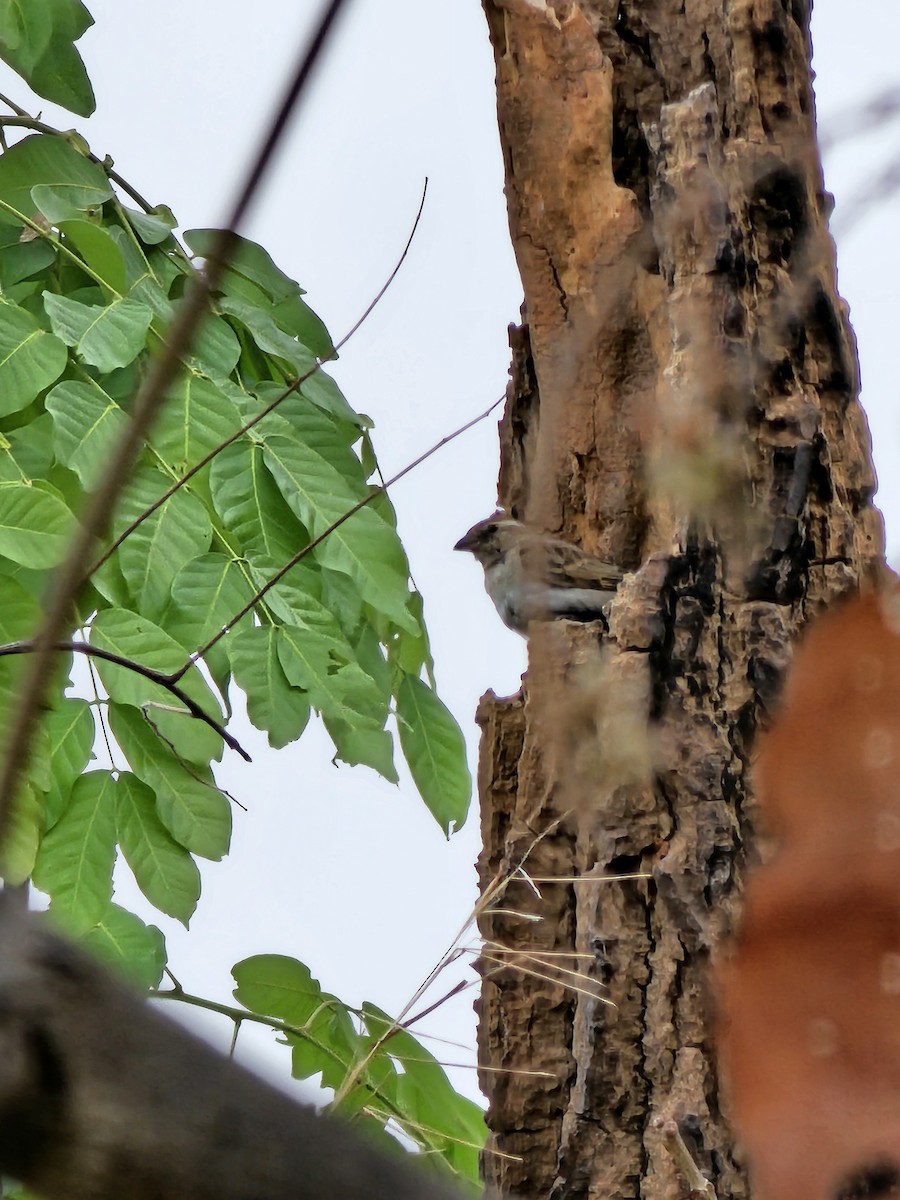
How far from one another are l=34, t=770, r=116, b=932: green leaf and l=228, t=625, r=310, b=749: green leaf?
255 mm

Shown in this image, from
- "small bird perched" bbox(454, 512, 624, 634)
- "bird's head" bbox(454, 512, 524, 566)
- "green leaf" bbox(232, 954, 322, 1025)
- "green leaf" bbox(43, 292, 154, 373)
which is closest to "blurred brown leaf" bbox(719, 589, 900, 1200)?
"small bird perched" bbox(454, 512, 624, 634)

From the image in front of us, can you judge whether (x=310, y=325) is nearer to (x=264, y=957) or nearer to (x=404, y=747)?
(x=404, y=747)

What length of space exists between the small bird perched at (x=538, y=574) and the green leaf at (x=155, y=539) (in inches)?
19.2

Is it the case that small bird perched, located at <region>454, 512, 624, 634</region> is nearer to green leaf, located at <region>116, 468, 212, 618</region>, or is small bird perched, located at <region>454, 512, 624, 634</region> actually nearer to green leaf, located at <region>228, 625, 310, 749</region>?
green leaf, located at <region>228, 625, 310, 749</region>

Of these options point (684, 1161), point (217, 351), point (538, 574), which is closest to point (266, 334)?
point (217, 351)

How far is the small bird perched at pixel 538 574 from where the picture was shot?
3.64ft

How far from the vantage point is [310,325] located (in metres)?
2.36

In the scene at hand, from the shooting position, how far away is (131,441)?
16.5 inches

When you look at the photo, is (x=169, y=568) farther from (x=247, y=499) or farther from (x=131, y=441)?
(x=131, y=441)

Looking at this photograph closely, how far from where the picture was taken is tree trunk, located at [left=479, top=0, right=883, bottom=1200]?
5.14ft

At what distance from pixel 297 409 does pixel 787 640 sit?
3.26 ft

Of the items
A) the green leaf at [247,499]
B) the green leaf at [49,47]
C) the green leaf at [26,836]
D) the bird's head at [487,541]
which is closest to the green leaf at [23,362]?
the green leaf at [247,499]

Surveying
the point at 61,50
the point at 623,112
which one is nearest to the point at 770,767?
the point at 623,112

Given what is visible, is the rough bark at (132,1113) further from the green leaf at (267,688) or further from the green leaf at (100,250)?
the green leaf at (100,250)
